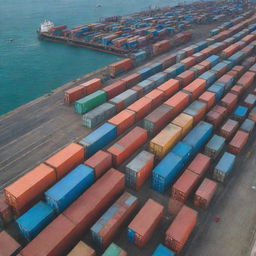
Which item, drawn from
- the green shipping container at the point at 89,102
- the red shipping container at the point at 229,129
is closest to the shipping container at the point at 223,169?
the red shipping container at the point at 229,129

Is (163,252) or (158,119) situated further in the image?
(158,119)

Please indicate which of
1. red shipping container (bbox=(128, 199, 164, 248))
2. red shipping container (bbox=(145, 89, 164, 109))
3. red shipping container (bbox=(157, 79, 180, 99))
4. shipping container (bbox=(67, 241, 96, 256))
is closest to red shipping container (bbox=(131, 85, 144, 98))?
red shipping container (bbox=(145, 89, 164, 109))

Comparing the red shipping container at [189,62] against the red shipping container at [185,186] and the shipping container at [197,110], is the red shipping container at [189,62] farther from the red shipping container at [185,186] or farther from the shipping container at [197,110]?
the red shipping container at [185,186]

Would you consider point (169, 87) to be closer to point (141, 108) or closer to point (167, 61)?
point (141, 108)

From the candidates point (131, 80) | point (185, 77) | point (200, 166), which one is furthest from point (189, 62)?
point (200, 166)

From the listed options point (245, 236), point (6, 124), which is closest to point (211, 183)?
point (245, 236)
